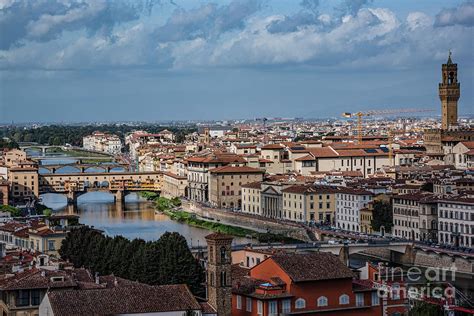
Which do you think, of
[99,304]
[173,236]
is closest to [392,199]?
[173,236]

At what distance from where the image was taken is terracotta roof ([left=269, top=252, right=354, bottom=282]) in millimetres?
17281

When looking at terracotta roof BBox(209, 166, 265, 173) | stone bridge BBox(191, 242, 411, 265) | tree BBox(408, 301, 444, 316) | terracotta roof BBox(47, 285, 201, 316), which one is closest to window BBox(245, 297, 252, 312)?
terracotta roof BBox(47, 285, 201, 316)

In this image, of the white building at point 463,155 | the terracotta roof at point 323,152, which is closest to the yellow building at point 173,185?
the terracotta roof at point 323,152

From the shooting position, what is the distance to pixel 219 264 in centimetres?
1711

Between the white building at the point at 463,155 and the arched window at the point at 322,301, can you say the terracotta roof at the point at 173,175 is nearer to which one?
the white building at the point at 463,155

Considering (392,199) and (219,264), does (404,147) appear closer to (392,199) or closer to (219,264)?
(392,199)

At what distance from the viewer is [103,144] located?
123 m

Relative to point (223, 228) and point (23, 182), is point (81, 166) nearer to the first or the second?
point (23, 182)

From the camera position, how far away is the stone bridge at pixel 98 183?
58.4 m

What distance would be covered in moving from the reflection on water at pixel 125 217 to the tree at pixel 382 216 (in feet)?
13.4

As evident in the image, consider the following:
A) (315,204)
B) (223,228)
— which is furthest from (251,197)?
(315,204)

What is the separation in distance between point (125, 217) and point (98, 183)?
15358mm

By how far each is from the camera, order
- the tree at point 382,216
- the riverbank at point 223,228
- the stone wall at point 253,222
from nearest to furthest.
Answer: the tree at point 382,216
the riverbank at point 223,228
the stone wall at point 253,222

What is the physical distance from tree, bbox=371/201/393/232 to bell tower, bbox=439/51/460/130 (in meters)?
26.6
